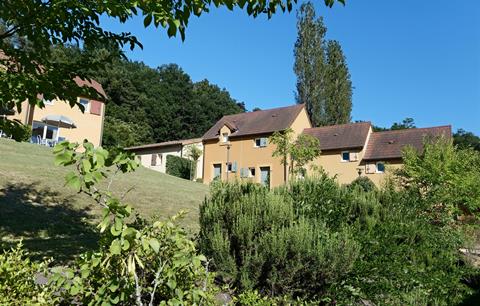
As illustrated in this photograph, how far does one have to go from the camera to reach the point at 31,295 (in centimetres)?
254

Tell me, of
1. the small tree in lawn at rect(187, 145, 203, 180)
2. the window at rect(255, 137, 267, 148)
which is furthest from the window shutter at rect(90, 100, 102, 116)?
the window at rect(255, 137, 267, 148)

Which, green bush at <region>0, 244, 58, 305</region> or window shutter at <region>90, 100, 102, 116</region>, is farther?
window shutter at <region>90, 100, 102, 116</region>

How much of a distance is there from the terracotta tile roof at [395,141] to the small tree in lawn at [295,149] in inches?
182

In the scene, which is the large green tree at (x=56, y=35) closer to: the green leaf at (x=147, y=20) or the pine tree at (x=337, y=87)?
the green leaf at (x=147, y=20)

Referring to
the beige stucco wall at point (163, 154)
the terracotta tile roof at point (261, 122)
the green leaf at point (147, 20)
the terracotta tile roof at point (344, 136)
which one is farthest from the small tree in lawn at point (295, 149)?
the green leaf at point (147, 20)

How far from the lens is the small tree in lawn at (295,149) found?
2586cm

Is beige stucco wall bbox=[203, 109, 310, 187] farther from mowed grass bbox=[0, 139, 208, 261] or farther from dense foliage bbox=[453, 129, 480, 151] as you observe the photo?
dense foliage bbox=[453, 129, 480, 151]

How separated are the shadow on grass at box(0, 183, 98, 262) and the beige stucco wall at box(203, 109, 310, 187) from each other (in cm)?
2018

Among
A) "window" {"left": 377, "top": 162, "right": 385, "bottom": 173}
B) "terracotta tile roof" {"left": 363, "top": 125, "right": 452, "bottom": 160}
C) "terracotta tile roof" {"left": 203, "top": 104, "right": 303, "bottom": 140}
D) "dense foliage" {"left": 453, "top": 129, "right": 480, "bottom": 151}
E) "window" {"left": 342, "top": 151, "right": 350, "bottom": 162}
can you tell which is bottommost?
"window" {"left": 377, "top": 162, "right": 385, "bottom": 173}

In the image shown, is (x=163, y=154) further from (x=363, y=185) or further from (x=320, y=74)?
(x=363, y=185)

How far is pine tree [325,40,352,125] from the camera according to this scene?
133 feet

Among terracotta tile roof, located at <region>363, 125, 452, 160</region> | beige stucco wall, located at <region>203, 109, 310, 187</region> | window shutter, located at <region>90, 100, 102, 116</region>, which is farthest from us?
window shutter, located at <region>90, 100, 102, 116</region>

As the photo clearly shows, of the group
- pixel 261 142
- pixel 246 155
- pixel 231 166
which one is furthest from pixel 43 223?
pixel 231 166

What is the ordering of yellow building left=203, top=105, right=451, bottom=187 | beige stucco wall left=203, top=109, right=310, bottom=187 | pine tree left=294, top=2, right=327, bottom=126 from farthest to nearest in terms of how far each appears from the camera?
pine tree left=294, top=2, right=327, bottom=126, beige stucco wall left=203, top=109, right=310, bottom=187, yellow building left=203, top=105, right=451, bottom=187
